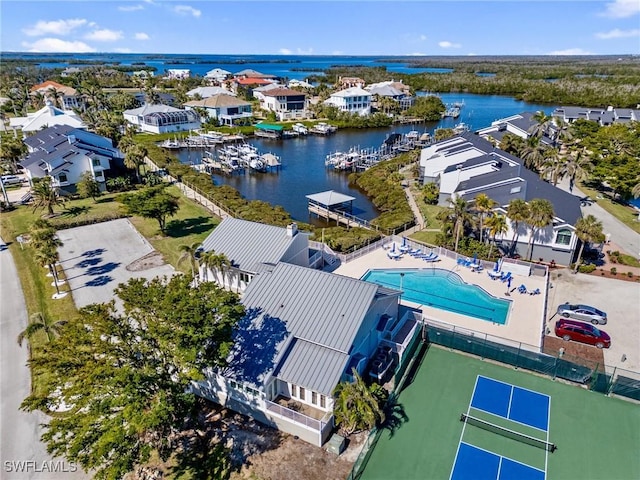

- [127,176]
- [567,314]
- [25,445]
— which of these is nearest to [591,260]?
[567,314]

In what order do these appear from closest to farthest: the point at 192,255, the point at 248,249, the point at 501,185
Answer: the point at 248,249, the point at 192,255, the point at 501,185

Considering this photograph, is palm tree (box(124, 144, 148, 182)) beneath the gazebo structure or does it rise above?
above

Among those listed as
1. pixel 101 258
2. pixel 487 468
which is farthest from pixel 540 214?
pixel 101 258

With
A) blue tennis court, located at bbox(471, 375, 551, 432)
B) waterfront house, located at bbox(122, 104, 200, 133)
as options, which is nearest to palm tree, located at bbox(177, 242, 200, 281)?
blue tennis court, located at bbox(471, 375, 551, 432)

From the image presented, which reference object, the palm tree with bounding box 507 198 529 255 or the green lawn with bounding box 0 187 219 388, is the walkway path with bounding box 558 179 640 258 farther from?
the green lawn with bounding box 0 187 219 388

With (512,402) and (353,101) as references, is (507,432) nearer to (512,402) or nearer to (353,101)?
(512,402)
